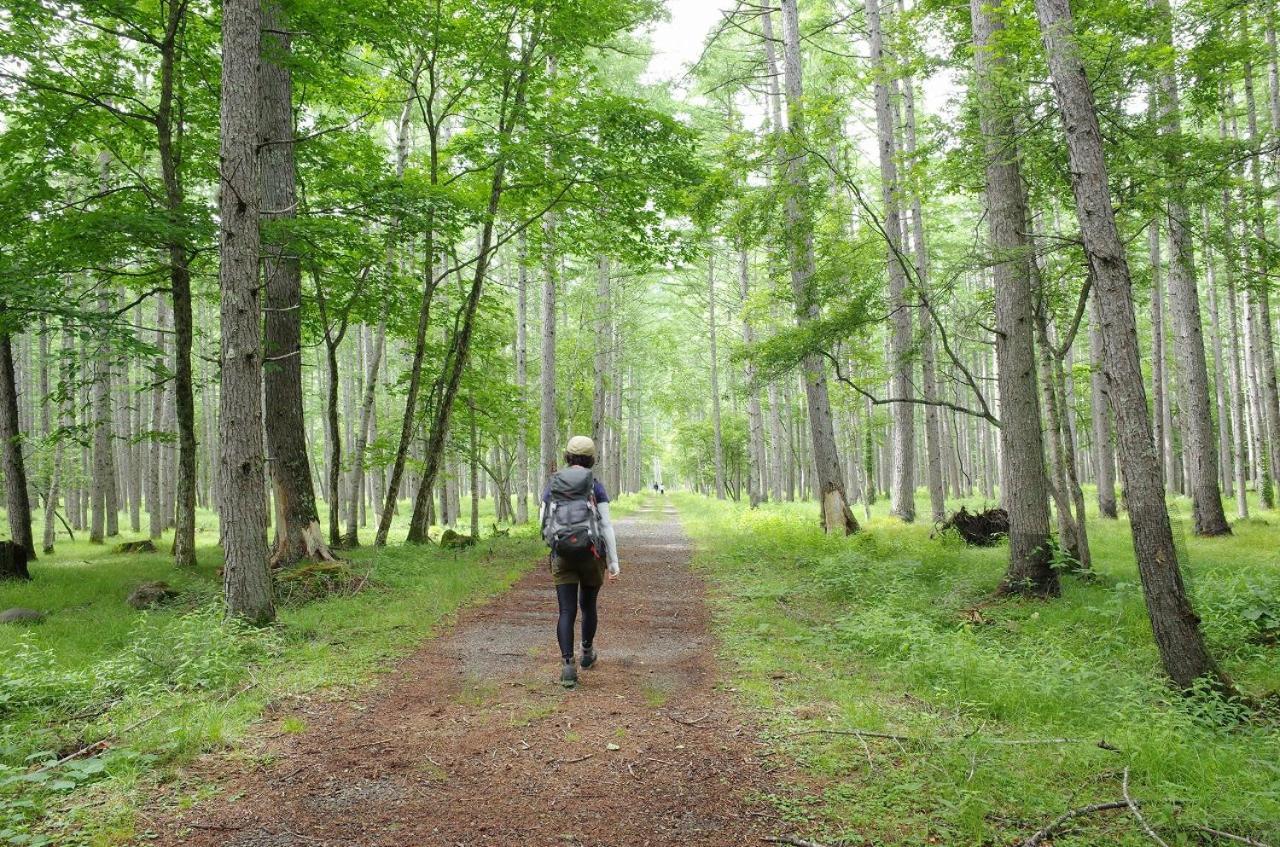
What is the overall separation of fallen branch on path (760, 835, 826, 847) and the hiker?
243 cm

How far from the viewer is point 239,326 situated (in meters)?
6.80

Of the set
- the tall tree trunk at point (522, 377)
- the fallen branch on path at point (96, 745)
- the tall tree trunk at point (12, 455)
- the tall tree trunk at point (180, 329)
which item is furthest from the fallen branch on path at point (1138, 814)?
the tall tree trunk at point (12, 455)

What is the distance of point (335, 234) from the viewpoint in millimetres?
9695

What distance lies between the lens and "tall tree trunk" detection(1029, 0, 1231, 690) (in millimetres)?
5000

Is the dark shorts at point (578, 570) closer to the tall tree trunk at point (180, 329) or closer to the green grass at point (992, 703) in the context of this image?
the green grass at point (992, 703)

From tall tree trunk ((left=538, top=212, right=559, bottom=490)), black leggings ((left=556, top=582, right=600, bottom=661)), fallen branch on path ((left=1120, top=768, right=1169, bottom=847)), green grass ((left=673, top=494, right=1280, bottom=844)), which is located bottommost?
green grass ((left=673, top=494, right=1280, bottom=844))

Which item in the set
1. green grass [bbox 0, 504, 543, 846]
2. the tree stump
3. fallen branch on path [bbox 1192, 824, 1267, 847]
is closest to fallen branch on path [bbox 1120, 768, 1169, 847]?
fallen branch on path [bbox 1192, 824, 1267, 847]

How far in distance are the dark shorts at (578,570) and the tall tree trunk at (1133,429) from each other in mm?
3882

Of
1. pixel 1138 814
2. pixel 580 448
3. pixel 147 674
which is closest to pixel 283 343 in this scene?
pixel 147 674

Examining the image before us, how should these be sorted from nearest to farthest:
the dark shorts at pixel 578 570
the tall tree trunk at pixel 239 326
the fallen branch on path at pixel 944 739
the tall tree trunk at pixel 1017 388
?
the fallen branch on path at pixel 944 739
the dark shorts at pixel 578 570
the tall tree trunk at pixel 239 326
the tall tree trunk at pixel 1017 388

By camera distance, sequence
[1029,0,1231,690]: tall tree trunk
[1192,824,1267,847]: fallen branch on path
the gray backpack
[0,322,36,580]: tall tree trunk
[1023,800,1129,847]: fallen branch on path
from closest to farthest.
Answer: [1192,824,1267,847]: fallen branch on path
[1023,800,1129,847]: fallen branch on path
[1029,0,1231,690]: tall tree trunk
the gray backpack
[0,322,36,580]: tall tree trunk

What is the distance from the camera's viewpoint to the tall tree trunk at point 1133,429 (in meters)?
5.00

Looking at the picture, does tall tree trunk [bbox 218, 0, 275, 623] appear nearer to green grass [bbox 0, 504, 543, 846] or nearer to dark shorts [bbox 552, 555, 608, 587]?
green grass [bbox 0, 504, 543, 846]

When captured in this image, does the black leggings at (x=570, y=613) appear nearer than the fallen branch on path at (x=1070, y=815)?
No
